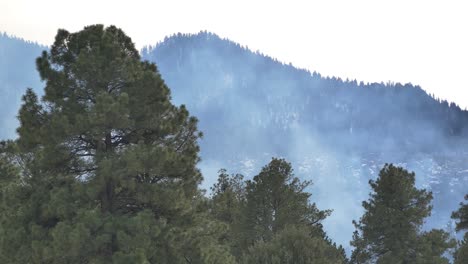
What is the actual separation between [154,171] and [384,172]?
19387 mm

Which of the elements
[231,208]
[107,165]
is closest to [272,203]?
[231,208]

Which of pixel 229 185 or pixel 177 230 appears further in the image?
pixel 229 185

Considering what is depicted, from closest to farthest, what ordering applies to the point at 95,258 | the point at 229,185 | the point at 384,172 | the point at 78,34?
the point at 95,258
the point at 78,34
the point at 384,172
the point at 229,185

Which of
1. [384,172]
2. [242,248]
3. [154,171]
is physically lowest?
[154,171]

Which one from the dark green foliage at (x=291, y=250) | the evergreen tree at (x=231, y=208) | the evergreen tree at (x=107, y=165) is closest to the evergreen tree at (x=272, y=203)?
the evergreen tree at (x=231, y=208)

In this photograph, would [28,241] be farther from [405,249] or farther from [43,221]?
[405,249]

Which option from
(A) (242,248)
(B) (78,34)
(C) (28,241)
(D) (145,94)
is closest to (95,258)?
(C) (28,241)

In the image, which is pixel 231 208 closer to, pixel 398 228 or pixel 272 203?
pixel 272 203

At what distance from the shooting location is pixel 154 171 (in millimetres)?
14039

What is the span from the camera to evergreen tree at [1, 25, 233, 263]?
521 inches

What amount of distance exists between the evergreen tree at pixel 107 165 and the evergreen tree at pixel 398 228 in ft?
50.6

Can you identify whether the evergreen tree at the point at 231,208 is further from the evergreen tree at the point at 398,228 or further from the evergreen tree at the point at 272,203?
the evergreen tree at the point at 398,228

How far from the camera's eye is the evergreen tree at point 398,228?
27734 mm

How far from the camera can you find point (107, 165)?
13.5 meters
